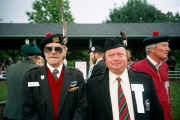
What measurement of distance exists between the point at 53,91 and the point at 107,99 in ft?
2.19

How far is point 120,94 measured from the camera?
2082mm

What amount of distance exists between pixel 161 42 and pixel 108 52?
47.5 inches

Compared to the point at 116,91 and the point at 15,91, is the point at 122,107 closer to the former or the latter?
the point at 116,91

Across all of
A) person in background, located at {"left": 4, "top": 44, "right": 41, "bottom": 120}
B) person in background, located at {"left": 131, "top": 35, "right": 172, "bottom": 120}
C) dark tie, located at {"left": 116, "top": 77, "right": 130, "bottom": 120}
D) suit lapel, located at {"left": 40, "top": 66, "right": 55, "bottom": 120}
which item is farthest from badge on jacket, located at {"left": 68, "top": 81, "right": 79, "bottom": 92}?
person in background, located at {"left": 4, "top": 44, "right": 41, "bottom": 120}

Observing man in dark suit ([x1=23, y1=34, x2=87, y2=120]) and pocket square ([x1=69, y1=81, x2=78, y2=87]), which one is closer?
man in dark suit ([x1=23, y1=34, x2=87, y2=120])

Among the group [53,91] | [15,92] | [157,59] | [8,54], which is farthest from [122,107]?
[8,54]

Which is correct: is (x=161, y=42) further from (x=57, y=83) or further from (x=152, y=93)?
(x=57, y=83)

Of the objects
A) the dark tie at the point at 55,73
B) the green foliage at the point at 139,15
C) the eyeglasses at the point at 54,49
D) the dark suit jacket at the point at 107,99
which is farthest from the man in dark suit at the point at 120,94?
the green foliage at the point at 139,15

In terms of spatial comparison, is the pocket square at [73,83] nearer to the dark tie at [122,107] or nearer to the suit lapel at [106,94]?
the suit lapel at [106,94]

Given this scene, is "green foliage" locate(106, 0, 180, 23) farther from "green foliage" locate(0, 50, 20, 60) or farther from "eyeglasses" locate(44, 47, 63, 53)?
"eyeglasses" locate(44, 47, 63, 53)

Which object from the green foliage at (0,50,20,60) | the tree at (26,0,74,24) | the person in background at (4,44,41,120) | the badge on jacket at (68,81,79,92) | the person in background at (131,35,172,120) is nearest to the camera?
the badge on jacket at (68,81,79,92)

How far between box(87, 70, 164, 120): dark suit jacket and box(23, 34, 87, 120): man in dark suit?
0.41ft

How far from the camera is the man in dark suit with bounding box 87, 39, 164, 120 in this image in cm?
204

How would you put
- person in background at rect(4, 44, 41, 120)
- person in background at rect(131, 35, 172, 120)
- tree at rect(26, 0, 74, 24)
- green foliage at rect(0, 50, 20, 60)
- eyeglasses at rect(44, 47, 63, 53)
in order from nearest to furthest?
1. eyeglasses at rect(44, 47, 63, 53)
2. person in background at rect(131, 35, 172, 120)
3. person in background at rect(4, 44, 41, 120)
4. green foliage at rect(0, 50, 20, 60)
5. tree at rect(26, 0, 74, 24)
